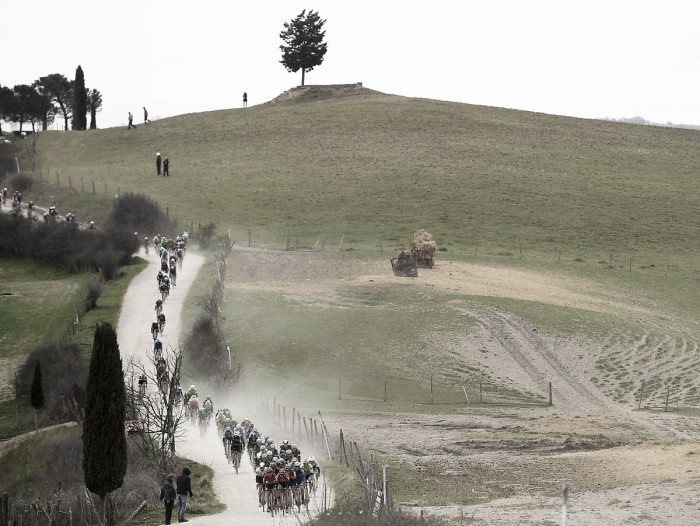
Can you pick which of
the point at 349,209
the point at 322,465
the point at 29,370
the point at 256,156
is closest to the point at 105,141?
the point at 256,156

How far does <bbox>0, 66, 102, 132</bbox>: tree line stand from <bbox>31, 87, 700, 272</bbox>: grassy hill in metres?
5.42

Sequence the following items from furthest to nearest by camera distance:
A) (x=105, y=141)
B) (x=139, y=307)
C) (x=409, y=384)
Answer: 1. (x=105, y=141)
2. (x=139, y=307)
3. (x=409, y=384)

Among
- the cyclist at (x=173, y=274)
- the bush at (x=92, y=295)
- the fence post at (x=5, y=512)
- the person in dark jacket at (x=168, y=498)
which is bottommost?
the fence post at (x=5, y=512)

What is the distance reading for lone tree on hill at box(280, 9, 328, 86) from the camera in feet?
448

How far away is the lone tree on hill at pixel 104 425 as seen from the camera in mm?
30983

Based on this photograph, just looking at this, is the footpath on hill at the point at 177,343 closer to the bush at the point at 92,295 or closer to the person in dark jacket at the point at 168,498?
the person in dark jacket at the point at 168,498

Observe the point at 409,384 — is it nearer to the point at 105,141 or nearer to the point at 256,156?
the point at 256,156

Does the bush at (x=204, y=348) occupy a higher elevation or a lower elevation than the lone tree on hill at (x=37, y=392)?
higher

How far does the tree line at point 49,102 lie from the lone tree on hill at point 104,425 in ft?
296

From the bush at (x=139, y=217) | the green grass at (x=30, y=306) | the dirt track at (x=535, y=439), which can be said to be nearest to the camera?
the dirt track at (x=535, y=439)

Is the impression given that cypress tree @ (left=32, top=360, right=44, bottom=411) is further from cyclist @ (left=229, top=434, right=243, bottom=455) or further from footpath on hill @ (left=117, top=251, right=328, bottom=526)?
cyclist @ (left=229, top=434, right=243, bottom=455)

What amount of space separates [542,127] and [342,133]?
1954cm

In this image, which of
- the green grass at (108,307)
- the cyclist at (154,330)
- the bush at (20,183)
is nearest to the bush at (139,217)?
the green grass at (108,307)

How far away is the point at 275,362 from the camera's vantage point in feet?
167
